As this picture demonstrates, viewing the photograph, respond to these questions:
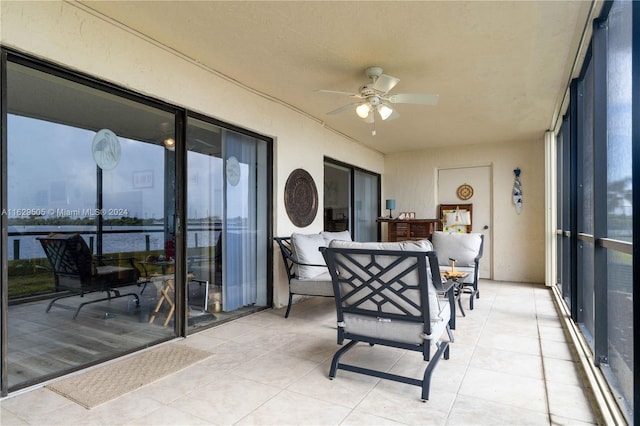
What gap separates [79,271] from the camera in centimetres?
262

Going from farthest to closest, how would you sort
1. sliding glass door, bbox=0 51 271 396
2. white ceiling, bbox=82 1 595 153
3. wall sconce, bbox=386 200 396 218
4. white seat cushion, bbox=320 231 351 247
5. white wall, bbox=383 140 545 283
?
1. wall sconce, bbox=386 200 396 218
2. white wall, bbox=383 140 545 283
3. white seat cushion, bbox=320 231 351 247
4. white ceiling, bbox=82 1 595 153
5. sliding glass door, bbox=0 51 271 396

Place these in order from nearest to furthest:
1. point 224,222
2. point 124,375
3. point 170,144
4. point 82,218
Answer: point 124,375, point 82,218, point 170,144, point 224,222

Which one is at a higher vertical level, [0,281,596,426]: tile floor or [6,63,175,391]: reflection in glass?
[6,63,175,391]: reflection in glass

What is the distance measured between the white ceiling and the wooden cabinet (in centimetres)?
266

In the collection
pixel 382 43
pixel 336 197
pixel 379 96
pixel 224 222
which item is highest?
pixel 382 43

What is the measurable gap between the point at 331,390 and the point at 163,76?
273 cm

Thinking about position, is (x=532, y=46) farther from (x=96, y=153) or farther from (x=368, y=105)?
(x=96, y=153)

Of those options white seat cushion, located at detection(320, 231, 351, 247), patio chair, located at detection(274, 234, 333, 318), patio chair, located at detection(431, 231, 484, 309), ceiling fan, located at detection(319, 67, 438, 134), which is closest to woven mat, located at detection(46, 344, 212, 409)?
patio chair, located at detection(274, 234, 333, 318)

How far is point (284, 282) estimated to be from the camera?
4391 mm

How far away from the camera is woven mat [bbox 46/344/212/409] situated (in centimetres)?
211

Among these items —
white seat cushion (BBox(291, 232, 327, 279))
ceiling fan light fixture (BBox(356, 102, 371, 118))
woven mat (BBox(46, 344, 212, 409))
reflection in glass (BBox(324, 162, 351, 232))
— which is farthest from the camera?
reflection in glass (BBox(324, 162, 351, 232))

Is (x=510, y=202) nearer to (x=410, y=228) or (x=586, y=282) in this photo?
(x=410, y=228)

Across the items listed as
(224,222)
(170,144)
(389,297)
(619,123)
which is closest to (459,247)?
(619,123)

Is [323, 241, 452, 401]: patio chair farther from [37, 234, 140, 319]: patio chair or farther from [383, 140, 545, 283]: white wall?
[383, 140, 545, 283]: white wall
